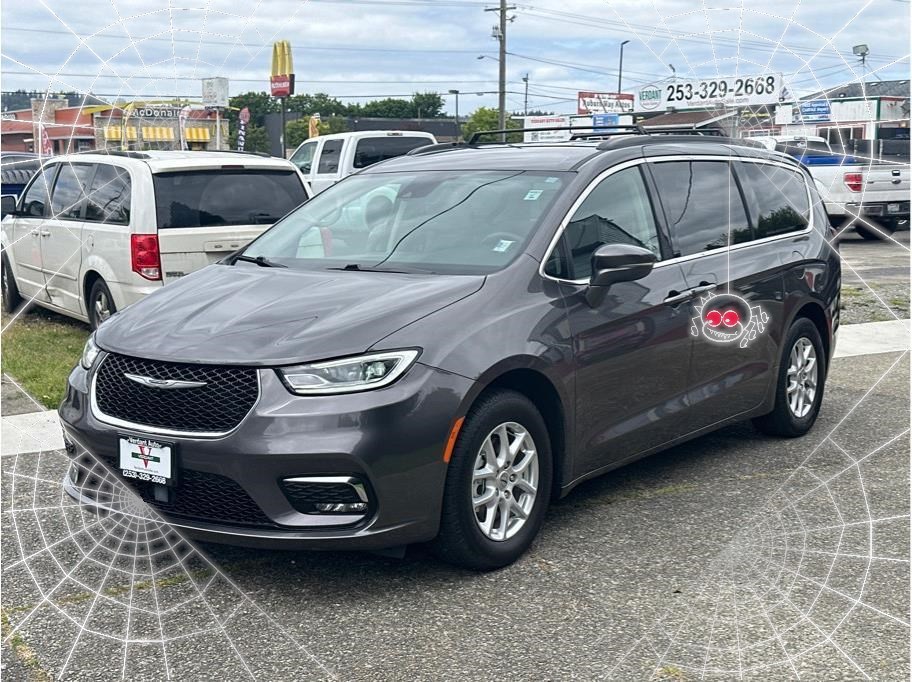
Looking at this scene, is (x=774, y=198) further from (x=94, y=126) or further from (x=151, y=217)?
(x=151, y=217)

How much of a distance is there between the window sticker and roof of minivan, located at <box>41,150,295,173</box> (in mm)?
4448

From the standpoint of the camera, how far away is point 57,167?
34.7 ft

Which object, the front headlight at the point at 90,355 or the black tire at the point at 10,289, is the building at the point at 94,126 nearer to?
the front headlight at the point at 90,355

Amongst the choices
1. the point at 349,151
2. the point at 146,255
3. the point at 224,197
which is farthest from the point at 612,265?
the point at 349,151

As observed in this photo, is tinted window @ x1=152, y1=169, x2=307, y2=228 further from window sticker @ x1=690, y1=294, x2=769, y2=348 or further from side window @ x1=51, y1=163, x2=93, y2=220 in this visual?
window sticker @ x1=690, y1=294, x2=769, y2=348

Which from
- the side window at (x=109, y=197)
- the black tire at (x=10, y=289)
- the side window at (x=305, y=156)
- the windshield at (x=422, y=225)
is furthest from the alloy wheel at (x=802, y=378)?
the side window at (x=305, y=156)

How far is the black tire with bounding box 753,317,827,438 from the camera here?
6.24 metres

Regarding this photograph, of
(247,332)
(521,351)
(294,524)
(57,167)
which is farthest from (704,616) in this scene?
(57,167)

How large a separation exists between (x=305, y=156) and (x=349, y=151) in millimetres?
1810

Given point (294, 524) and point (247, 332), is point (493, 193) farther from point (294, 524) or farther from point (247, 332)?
point (294, 524)

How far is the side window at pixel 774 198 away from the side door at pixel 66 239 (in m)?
5.46

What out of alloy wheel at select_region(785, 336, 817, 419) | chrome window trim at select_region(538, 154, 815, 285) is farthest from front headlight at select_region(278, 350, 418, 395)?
alloy wheel at select_region(785, 336, 817, 419)

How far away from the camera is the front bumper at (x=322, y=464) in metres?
3.87

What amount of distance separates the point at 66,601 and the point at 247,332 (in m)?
1.21
